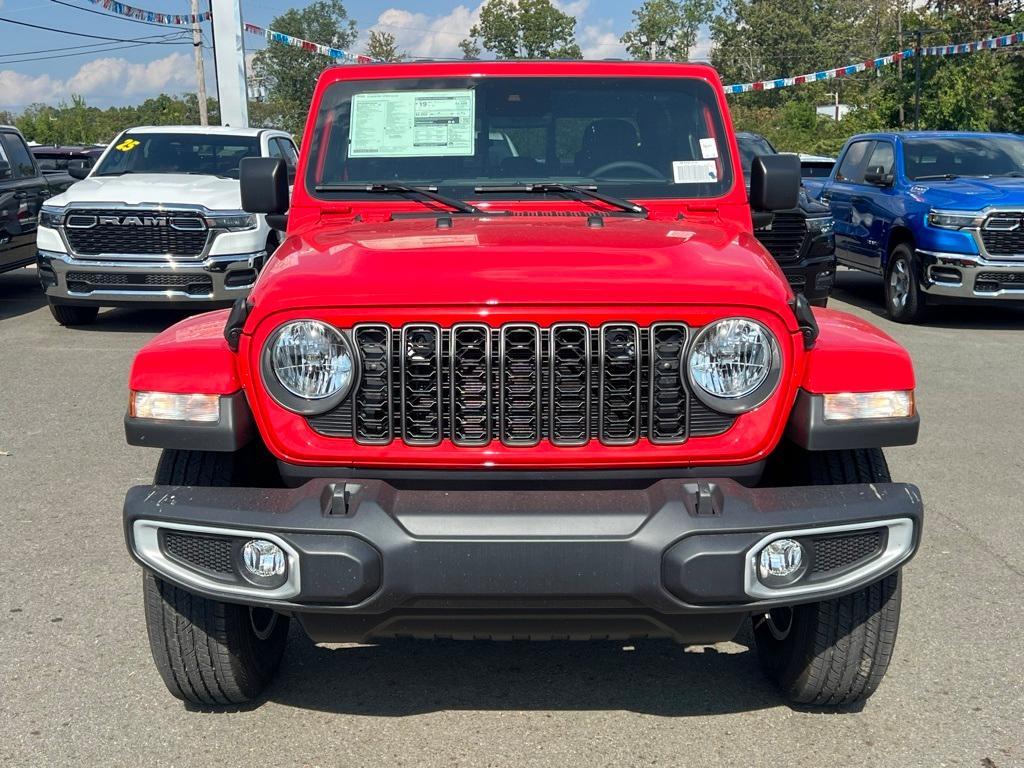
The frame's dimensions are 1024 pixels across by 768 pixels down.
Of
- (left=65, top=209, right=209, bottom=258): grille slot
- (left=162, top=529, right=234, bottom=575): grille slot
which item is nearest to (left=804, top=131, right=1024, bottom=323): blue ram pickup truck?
(left=65, top=209, right=209, bottom=258): grille slot

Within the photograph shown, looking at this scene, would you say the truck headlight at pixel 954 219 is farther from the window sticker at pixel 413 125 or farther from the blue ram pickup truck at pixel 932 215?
the window sticker at pixel 413 125

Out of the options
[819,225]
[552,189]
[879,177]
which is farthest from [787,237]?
[552,189]

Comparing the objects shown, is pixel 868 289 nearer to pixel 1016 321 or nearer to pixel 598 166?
pixel 1016 321

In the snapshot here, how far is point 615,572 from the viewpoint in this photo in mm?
2816

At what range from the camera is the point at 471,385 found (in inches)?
117

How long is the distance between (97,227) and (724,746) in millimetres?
8388

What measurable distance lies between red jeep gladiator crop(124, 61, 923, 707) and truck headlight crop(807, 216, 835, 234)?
25.2 feet

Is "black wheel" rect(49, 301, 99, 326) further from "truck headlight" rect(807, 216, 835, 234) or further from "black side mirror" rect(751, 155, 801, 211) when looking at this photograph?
"black side mirror" rect(751, 155, 801, 211)

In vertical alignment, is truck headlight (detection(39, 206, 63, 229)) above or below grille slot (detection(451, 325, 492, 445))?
below

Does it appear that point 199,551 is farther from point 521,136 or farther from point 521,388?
point 521,136

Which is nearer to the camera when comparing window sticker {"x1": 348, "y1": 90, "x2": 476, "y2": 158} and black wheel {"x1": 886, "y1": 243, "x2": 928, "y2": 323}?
window sticker {"x1": 348, "y1": 90, "x2": 476, "y2": 158}

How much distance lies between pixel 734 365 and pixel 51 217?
8.77 metres

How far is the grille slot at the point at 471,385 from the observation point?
295cm

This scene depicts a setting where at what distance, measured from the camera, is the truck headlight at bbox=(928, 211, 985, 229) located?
35.0ft
